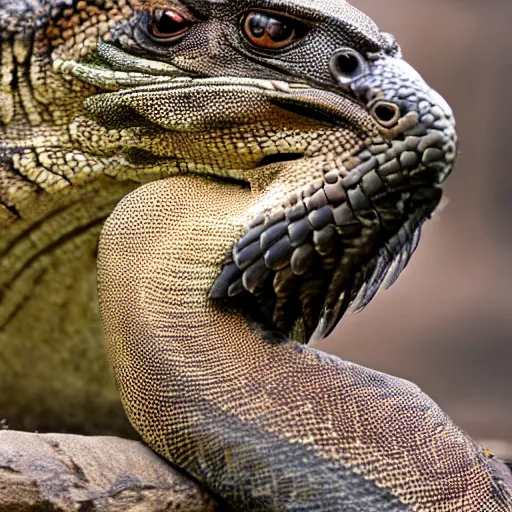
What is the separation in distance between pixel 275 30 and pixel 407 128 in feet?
1.13

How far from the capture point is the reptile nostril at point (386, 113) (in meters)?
1.69

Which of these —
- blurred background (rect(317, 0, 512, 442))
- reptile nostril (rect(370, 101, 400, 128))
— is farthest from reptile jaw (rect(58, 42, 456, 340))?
blurred background (rect(317, 0, 512, 442))

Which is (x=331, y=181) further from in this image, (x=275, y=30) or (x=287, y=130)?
(x=275, y=30)

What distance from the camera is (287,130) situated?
70.8 inches

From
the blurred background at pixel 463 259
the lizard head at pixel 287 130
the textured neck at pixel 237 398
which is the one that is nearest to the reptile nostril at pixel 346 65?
the lizard head at pixel 287 130

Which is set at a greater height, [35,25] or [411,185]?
[35,25]

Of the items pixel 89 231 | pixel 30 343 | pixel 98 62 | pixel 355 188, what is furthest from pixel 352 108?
pixel 30 343

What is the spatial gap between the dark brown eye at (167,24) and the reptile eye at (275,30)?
147 millimetres

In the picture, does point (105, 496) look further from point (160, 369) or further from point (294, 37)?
point (294, 37)

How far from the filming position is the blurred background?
4.83 meters

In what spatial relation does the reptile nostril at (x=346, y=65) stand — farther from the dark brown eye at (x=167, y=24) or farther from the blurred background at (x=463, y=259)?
the blurred background at (x=463, y=259)

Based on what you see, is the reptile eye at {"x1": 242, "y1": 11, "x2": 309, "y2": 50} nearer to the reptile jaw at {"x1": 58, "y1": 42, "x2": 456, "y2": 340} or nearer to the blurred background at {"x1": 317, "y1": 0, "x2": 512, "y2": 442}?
the reptile jaw at {"x1": 58, "y1": 42, "x2": 456, "y2": 340}

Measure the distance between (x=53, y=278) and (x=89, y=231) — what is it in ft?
0.59

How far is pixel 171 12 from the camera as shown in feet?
6.06
